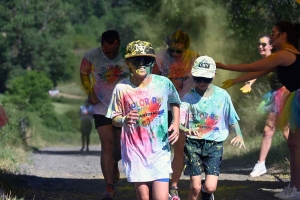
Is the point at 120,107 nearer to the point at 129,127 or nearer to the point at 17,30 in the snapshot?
the point at 129,127

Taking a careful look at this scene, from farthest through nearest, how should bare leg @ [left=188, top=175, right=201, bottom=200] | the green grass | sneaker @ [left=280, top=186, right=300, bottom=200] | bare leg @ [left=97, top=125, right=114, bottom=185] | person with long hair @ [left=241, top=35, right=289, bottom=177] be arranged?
1. the green grass
2. person with long hair @ [left=241, top=35, right=289, bottom=177]
3. bare leg @ [left=97, top=125, right=114, bottom=185]
4. sneaker @ [left=280, top=186, right=300, bottom=200]
5. bare leg @ [left=188, top=175, right=201, bottom=200]

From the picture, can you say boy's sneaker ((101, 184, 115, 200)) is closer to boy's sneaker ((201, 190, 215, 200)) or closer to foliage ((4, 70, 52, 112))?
boy's sneaker ((201, 190, 215, 200))

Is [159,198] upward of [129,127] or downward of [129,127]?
downward

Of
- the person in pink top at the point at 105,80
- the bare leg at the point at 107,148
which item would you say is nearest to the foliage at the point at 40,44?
the person in pink top at the point at 105,80

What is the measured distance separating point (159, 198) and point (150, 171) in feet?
0.78

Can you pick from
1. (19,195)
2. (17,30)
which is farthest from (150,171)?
(17,30)

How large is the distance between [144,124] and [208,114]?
39.3 inches

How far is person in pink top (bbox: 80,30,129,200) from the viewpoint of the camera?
8.70 m

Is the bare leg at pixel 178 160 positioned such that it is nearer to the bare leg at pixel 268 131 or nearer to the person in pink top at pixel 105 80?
the person in pink top at pixel 105 80

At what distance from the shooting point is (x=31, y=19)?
163 feet

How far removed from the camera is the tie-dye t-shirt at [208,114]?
7.11 m

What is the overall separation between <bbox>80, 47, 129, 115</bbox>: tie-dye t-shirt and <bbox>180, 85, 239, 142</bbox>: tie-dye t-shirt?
1.80m

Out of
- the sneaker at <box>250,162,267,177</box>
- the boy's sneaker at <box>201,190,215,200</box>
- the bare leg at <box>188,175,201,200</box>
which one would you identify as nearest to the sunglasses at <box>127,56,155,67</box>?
the bare leg at <box>188,175,201,200</box>

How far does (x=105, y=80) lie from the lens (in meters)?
8.81
